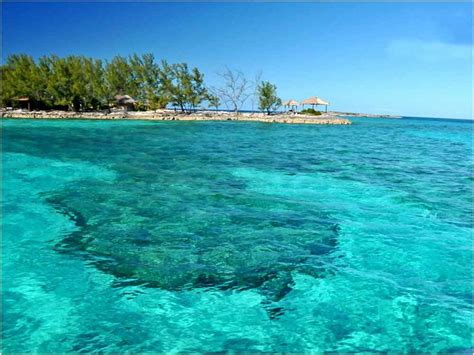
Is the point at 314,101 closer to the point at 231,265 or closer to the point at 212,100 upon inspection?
the point at 212,100

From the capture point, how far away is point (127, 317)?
3.93m

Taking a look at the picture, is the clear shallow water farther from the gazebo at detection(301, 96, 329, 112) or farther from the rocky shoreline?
the gazebo at detection(301, 96, 329, 112)

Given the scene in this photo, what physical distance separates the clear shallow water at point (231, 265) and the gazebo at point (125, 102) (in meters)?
48.6

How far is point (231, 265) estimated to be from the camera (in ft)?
17.0

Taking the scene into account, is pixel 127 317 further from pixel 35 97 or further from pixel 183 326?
pixel 35 97

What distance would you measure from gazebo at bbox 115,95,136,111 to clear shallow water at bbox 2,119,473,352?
1912 inches

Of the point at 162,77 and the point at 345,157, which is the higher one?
the point at 162,77

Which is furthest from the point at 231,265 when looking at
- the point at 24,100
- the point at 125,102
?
the point at 125,102

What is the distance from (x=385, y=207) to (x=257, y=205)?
133 inches

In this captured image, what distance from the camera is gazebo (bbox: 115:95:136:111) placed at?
183ft

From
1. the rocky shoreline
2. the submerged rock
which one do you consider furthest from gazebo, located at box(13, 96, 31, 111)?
the submerged rock

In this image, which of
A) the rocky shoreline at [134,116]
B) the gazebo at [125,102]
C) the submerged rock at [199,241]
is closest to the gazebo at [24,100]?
the rocky shoreline at [134,116]

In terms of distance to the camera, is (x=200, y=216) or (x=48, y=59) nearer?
(x=200, y=216)

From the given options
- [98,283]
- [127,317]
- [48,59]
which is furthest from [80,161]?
[48,59]
